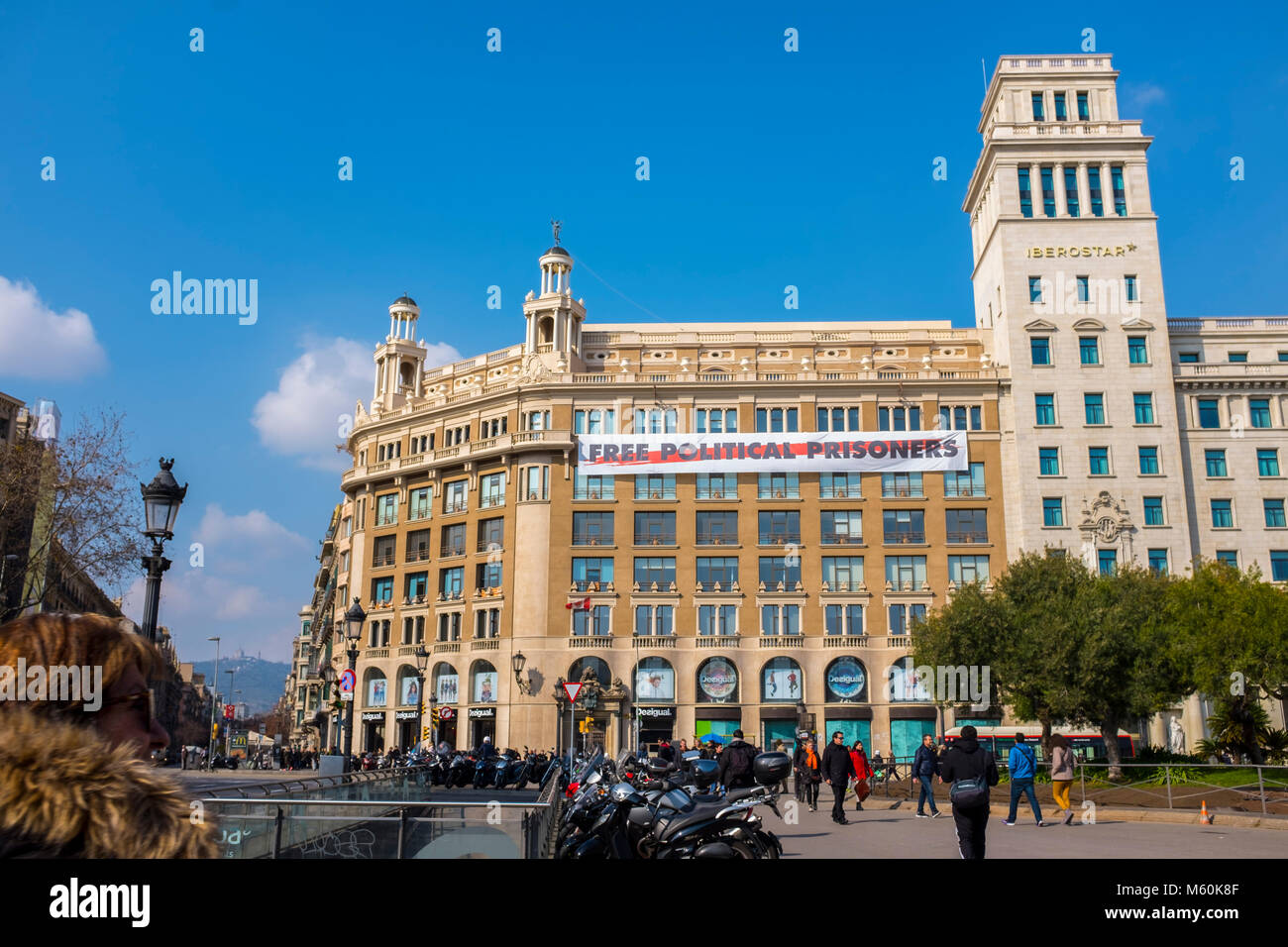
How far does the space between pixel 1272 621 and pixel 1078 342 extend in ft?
94.7

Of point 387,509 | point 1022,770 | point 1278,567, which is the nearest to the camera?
point 1022,770

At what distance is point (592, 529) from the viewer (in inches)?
2452

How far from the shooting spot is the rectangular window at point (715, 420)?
2512 inches

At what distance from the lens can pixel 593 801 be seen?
11688 mm

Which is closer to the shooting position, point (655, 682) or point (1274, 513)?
point (655, 682)

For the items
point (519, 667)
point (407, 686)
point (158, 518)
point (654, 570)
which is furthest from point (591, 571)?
point (158, 518)

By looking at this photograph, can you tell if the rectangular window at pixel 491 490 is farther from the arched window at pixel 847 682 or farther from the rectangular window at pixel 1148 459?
the rectangular window at pixel 1148 459

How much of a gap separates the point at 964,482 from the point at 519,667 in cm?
2825

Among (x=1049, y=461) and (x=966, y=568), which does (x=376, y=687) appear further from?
(x=1049, y=461)

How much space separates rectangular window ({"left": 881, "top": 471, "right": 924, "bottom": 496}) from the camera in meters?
61.2

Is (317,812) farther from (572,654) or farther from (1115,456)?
(1115,456)

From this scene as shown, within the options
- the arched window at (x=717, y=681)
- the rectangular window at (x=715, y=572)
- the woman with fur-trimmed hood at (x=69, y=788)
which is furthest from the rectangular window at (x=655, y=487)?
the woman with fur-trimmed hood at (x=69, y=788)

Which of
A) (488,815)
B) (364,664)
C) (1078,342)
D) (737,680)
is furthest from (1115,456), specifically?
(488,815)

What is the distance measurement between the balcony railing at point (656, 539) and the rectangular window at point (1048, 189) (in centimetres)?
3232
